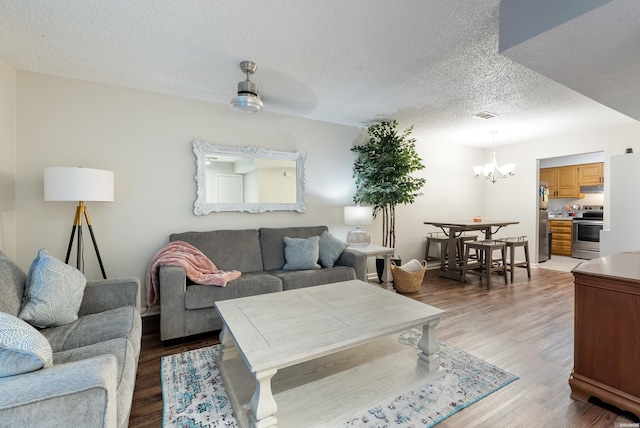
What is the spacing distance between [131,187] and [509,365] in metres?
3.70

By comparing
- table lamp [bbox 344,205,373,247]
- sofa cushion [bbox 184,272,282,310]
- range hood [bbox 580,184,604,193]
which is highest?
range hood [bbox 580,184,604,193]

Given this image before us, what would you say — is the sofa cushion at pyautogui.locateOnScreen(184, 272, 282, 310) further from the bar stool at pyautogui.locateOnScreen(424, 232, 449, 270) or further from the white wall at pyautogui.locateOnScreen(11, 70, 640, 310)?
the bar stool at pyautogui.locateOnScreen(424, 232, 449, 270)

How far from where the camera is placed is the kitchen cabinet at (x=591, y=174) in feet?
19.0

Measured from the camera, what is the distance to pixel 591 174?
19.5 feet

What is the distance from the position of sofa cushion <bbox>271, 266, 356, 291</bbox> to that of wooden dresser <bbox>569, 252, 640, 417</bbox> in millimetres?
1923

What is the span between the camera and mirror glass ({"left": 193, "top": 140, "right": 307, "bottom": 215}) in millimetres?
3236

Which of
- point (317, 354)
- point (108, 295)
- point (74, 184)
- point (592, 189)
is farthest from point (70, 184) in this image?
point (592, 189)

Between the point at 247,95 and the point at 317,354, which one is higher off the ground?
the point at 247,95

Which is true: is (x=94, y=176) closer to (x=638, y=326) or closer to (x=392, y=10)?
(x=392, y=10)

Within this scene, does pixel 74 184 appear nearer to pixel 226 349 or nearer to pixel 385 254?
pixel 226 349

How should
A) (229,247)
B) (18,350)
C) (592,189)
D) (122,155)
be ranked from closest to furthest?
(18,350)
(122,155)
(229,247)
(592,189)

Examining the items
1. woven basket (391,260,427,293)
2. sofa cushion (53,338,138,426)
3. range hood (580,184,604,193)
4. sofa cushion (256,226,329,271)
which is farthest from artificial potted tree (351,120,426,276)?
range hood (580,184,604,193)

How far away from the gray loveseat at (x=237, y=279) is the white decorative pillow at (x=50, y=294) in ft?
2.13

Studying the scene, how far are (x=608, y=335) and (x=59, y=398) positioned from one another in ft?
8.27
